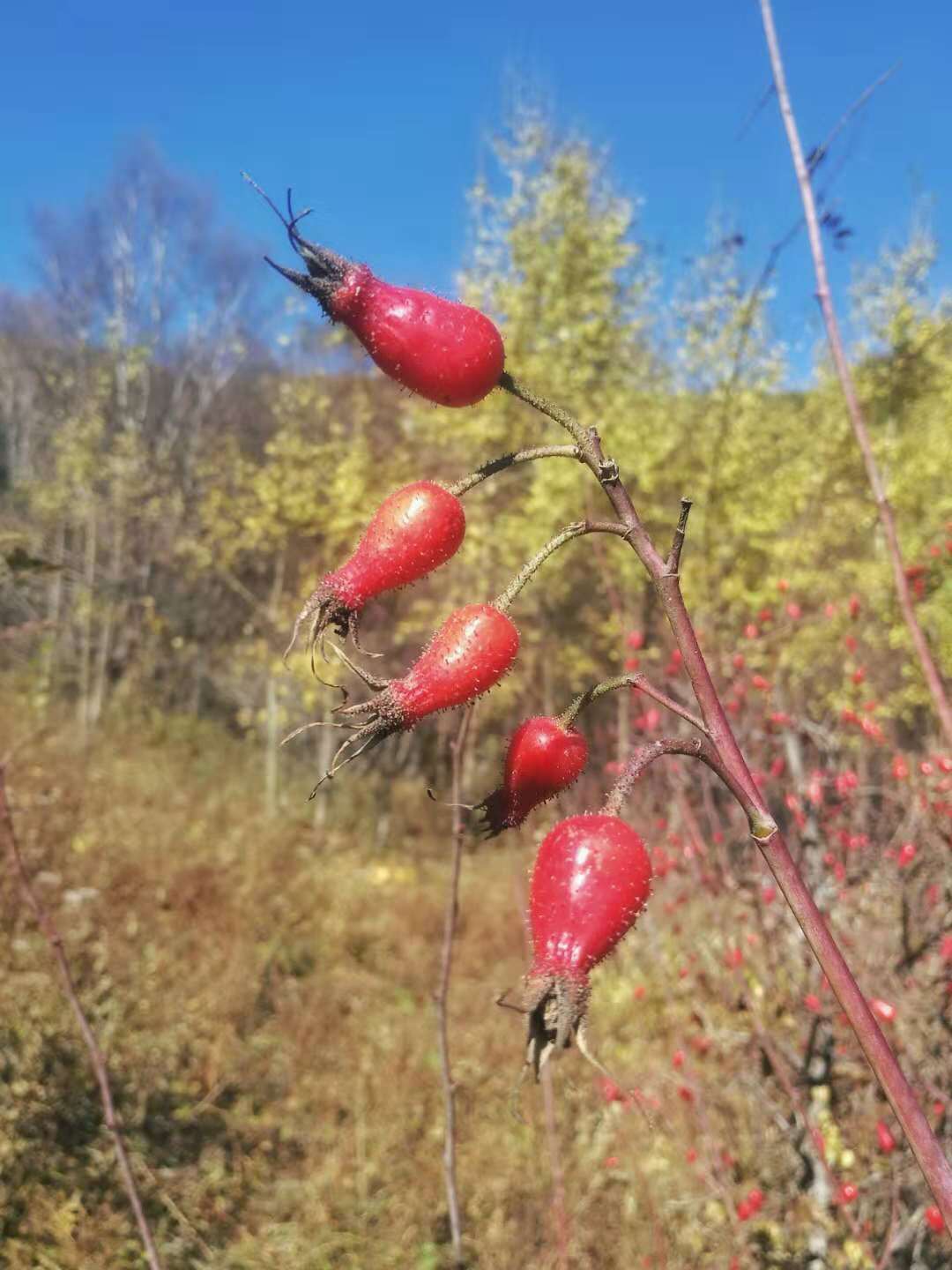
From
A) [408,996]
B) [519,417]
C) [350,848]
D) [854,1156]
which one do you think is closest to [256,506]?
[519,417]

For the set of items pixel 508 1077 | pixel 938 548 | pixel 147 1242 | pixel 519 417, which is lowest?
pixel 508 1077

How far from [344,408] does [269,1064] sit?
11.6 m

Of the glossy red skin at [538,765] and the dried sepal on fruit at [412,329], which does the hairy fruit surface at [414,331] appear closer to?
the dried sepal on fruit at [412,329]

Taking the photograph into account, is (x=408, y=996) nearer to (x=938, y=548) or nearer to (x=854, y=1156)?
(x=854, y=1156)

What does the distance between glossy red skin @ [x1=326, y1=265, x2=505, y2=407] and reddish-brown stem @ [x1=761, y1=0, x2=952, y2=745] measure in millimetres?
672

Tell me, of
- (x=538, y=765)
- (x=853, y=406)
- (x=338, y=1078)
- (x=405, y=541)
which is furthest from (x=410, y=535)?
(x=338, y=1078)

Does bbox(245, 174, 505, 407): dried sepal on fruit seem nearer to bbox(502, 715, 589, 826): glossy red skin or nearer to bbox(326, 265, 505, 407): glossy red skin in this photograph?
bbox(326, 265, 505, 407): glossy red skin

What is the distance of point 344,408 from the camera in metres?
15.0

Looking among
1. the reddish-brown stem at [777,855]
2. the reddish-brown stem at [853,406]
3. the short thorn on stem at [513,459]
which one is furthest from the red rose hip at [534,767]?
the reddish-brown stem at [853,406]

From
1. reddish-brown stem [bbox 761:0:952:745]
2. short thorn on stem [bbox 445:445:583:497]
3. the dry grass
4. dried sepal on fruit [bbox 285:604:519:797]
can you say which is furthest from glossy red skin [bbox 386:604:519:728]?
the dry grass

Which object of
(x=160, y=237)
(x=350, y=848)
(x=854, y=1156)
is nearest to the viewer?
(x=854, y=1156)

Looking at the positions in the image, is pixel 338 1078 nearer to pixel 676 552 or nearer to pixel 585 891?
pixel 585 891

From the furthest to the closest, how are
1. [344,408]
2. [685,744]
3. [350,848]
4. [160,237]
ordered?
[160,237], [344,408], [350,848], [685,744]

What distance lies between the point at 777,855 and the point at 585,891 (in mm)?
157
